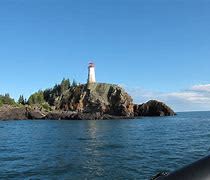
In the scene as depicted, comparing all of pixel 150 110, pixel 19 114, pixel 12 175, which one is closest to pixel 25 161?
pixel 12 175

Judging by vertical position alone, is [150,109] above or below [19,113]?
above

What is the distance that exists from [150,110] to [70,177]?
569 feet

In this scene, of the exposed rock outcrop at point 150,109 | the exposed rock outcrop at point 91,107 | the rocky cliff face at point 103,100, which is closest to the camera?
the exposed rock outcrop at point 91,107

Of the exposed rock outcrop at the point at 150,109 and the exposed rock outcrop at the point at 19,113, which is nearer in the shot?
the exposed rock outcrop at the point at 19,113

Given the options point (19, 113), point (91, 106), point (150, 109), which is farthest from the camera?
point (150, 109)

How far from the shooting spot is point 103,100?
599 feet

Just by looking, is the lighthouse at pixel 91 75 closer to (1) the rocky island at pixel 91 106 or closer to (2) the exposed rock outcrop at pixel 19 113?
(1) the rocky island at pixel 91 106

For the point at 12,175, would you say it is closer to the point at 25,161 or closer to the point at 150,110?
the point at 25,161

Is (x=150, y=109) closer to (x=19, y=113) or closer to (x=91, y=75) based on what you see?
(x=91, y=75)

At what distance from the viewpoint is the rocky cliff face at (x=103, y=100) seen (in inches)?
7077

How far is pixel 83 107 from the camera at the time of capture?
612ft

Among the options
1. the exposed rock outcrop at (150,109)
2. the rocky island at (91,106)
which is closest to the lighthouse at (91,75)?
the rocky island at (91,106)

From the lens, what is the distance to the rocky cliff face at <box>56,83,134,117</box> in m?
180

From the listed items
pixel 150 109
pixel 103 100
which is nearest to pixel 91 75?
pixel 103 100
